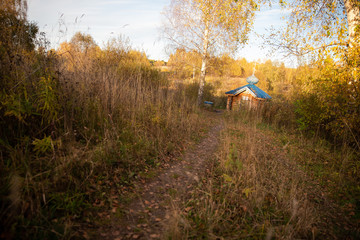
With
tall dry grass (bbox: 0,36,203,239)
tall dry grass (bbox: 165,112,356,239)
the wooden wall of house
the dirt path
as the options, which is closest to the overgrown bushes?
tall dry grass (bbox: 0,36,203,239)

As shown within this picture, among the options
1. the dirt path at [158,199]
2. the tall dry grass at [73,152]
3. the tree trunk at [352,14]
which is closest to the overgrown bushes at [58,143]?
the tall dry grass at [73,152]

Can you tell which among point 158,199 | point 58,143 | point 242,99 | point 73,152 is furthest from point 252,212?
point 242,99

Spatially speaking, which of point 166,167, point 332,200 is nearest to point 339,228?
point 332,200

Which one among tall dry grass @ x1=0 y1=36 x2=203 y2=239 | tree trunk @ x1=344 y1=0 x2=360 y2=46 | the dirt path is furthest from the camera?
tree trunk @ x1=344 y1=0 x2=360 y2=46

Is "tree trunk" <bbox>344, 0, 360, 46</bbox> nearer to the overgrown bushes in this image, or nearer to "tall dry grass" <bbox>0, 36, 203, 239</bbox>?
"tall dry grass" <bbox>0, 36, 203, 239</bbox>

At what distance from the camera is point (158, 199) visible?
3.43 m

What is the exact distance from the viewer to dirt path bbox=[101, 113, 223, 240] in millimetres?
2586

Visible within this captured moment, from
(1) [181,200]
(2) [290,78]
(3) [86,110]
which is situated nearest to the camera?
(1) [181,200]

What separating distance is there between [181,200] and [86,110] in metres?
3.13

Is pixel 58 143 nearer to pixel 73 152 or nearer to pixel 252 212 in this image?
pixel 73 152

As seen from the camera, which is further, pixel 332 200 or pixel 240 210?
pixel 332 200

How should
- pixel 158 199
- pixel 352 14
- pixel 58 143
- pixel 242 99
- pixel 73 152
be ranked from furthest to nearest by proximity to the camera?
pixel 242 99, pixel 352 14, pixel 158 199, pixel 58 143, pixel 73 152

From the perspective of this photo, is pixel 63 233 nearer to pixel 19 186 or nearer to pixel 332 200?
pixel 19 186

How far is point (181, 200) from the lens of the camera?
136 inches
